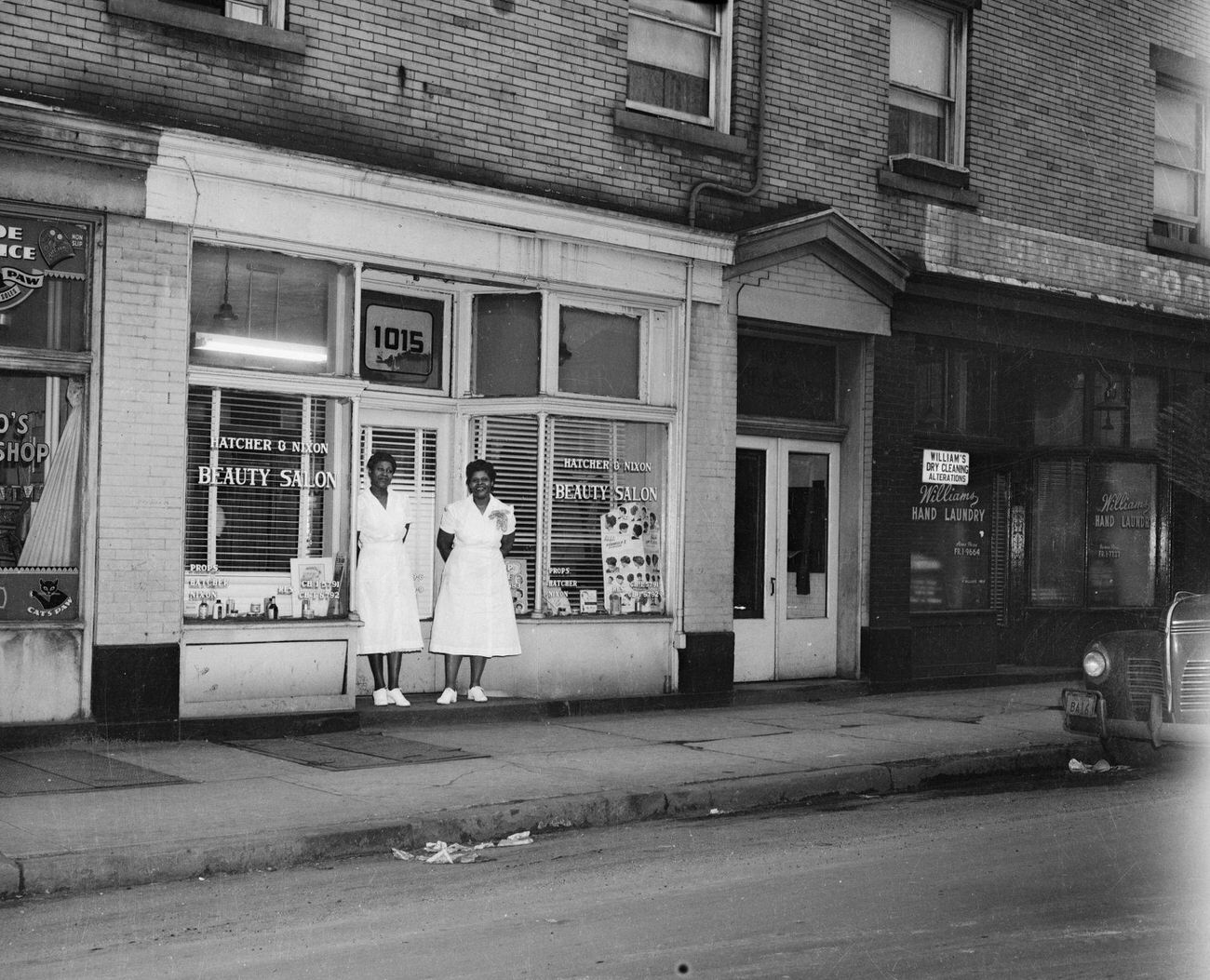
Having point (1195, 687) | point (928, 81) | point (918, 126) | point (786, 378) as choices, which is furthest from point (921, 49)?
point (1195, 687)

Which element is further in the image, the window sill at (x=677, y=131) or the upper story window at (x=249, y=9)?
the window sill at (x=677, y=131)

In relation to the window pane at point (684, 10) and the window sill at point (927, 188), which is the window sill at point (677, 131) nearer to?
the window pane at point (684, 10)

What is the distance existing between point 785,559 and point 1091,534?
14.8 feet

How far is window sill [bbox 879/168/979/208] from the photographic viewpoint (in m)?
14.9

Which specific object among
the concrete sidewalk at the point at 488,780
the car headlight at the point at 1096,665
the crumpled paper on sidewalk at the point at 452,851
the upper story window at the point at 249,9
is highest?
the upper story window at the point at 249,9

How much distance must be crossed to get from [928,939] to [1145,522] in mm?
12667

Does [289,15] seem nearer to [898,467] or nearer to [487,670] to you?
[487,670]

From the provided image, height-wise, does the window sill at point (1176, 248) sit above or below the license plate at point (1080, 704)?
above

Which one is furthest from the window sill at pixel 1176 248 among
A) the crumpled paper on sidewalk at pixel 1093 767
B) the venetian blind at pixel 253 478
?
the venetian blind at pixel 253 478

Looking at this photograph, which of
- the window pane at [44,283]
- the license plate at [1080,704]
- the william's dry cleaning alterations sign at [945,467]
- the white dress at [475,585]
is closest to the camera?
the license plate at [1080,704]

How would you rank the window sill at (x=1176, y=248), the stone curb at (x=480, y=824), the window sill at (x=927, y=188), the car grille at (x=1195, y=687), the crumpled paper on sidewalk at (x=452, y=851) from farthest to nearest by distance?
the window sill at (x=1176, y=248)
the window sill at (x=927, y=188)
the car grille at (x=1195, y=687)
the crumpled paper on sidewalk at (x=452, y=851)
the stone curb at (x=480, y=824)

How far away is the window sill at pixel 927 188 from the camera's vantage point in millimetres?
14859

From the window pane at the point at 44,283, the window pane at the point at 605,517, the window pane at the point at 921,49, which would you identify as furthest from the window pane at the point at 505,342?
the window pane at the point at 921,49

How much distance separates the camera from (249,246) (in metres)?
10.9
